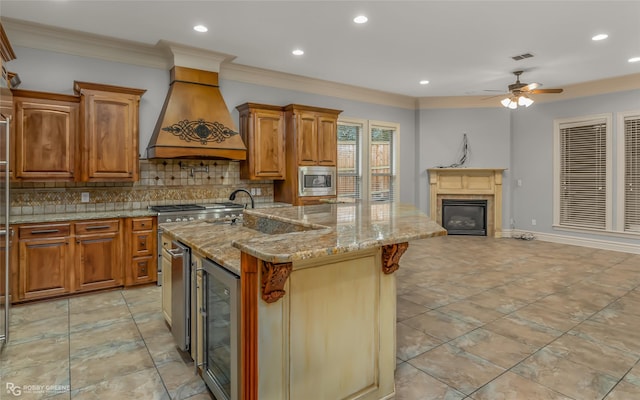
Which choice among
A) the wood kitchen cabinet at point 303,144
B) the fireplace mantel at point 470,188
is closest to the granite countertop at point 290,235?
the wood kitchen cabinet at point 303,144

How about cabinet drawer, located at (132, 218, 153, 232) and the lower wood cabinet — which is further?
cabinet drawer, located at (132, 218, 153, 232)

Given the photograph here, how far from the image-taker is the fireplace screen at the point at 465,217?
808 centimetres

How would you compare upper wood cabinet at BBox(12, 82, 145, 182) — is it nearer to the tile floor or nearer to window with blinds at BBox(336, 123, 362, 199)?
the tile floor

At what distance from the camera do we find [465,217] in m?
8.18

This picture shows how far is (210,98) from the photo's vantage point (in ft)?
16.5

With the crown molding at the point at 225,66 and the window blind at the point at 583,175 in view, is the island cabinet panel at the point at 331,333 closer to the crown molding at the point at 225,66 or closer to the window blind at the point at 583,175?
the crown molding at the point at 225,66

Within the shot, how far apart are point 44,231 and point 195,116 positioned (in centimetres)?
215

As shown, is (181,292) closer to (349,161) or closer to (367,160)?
(349,161)

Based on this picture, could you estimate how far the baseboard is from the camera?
21.0 ft

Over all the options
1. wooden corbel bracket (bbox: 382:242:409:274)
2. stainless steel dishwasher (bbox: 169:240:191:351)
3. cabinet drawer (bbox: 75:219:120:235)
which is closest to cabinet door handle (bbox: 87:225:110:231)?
cabinet drawer (bbox: 75:219:120:235)

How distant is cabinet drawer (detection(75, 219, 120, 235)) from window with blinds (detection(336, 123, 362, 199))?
410cm

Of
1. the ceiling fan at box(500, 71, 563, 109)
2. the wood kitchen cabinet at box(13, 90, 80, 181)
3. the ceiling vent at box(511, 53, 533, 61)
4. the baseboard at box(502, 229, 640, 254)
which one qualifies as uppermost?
the ceiling vent at box(511, 53, 533, 61)

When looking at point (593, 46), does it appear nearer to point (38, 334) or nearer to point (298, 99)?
point (298, 99)

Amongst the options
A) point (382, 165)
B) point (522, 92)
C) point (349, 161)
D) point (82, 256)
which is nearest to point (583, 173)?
point (522, 92)
